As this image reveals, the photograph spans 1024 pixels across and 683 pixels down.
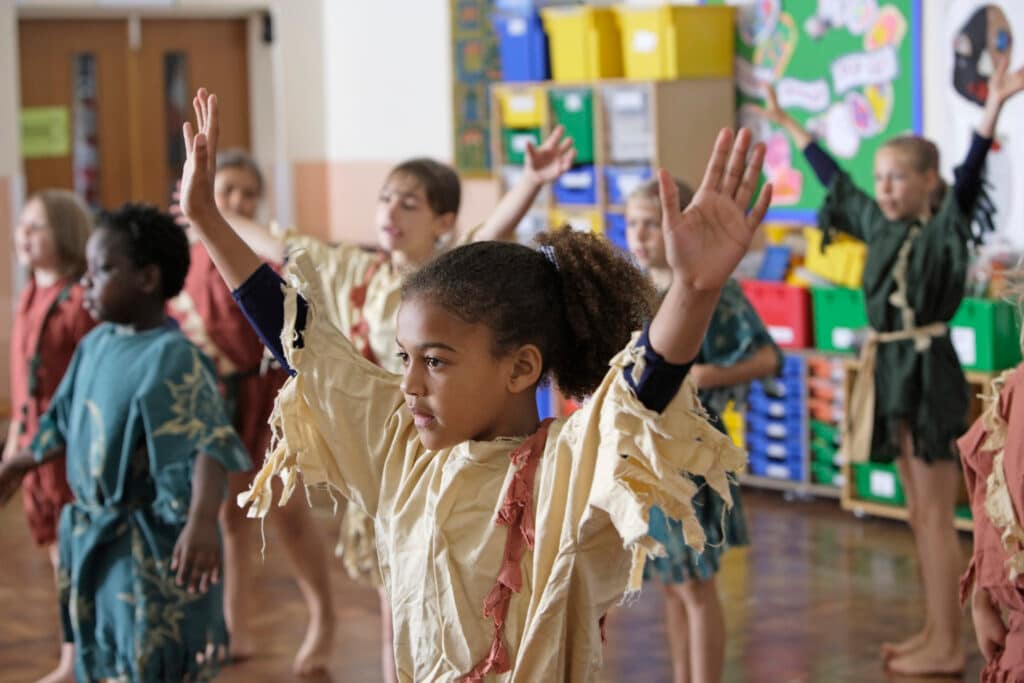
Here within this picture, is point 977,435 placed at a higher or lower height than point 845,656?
higher

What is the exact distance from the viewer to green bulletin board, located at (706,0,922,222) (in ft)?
18.5

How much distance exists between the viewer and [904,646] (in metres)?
3.77

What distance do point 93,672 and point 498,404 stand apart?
140 cm

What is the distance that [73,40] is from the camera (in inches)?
336

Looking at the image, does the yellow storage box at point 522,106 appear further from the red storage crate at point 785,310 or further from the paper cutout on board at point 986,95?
the paper cutout on board at point 986,95

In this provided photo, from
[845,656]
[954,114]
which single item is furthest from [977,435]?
[954,114]

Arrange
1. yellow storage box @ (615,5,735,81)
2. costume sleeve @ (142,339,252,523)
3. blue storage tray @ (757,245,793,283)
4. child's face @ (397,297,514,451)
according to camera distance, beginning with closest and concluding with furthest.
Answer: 1. child's face @ (397,297,514,451)
2. costume sleeve @ (142,339,252,523)
3. blue storage tray @ (757,245,793,283)
4. yellow storage box @ (615,5,735,81)

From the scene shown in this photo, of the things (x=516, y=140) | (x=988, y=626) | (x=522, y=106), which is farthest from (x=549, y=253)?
(x=516, y=140)

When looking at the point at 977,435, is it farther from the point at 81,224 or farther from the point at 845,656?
the point at 81,224

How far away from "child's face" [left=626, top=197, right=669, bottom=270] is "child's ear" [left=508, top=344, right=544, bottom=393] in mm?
1455

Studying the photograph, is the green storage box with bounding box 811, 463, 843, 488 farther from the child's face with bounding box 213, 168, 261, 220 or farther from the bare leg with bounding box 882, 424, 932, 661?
the child's face with bounding box 213, 168, 261, 220

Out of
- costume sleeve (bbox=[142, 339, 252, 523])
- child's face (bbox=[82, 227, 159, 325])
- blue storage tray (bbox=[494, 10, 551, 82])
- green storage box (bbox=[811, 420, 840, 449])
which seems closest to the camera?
costume sleeve (bbox=[142, 339, 252, 523])

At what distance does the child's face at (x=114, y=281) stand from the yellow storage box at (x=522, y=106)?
3.87 m

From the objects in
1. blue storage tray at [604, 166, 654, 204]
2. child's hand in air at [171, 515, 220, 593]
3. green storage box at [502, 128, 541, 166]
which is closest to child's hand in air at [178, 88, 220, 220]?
child's hand in air at [171, 515, 220, 593]
